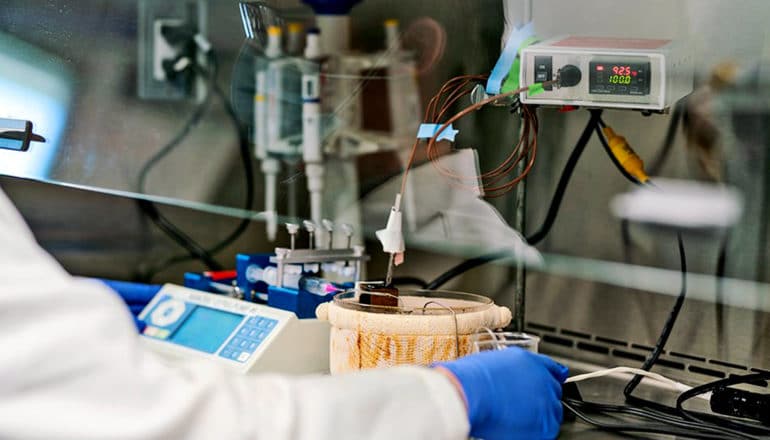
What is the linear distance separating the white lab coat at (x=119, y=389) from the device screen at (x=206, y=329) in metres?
0.52

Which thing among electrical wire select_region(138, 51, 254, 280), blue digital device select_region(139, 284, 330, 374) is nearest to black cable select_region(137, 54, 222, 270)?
electrical wire select_region(138, 51, 254, 280)

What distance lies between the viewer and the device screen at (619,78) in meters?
1.12

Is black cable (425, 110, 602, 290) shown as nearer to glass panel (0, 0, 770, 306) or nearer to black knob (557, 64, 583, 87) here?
glass panel (0, 0, 770, 306)

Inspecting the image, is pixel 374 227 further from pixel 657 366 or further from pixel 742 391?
pixel 742 391

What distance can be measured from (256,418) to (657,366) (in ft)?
2.62

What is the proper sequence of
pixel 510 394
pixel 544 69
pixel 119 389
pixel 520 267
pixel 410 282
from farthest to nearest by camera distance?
1. pixel 410 282
2. pixel 520 267
3. pixel 544 69
4. pixel 510 394
5. pixel 119 389

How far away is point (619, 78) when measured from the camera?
44.4 inches

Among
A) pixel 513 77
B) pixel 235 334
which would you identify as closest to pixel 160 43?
pixel 235 334

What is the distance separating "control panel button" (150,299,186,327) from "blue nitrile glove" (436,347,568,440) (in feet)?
2.10

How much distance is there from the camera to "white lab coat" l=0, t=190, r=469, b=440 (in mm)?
702

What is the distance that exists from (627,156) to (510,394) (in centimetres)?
58

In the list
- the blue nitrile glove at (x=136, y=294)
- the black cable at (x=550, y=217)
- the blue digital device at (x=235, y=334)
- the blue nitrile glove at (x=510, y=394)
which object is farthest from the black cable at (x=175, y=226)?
the blue nitrile glove at (x=510, y=394)

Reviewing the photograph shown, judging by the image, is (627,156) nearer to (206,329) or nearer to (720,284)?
(720,284)

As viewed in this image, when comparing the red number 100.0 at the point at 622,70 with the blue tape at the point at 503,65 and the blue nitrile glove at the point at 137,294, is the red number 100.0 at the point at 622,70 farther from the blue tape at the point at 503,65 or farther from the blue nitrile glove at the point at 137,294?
the blue nitrile glove at the point at 137,294
